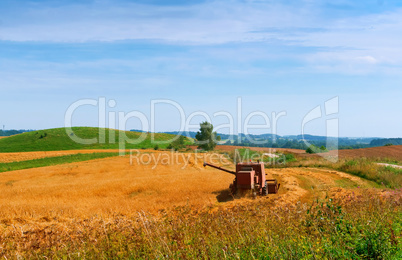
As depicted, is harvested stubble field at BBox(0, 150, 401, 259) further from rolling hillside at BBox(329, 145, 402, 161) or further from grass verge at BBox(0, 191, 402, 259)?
rolling hillside at BBox(329, 145, 402, 161)

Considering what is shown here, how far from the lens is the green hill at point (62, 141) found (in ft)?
333

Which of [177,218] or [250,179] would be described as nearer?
[177,218]

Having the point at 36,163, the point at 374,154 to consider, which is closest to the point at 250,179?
the point at 374,154

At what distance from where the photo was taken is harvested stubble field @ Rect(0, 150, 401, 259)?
6.89m

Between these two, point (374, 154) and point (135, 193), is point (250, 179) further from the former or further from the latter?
point (374, 154)

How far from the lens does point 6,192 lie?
21.6m

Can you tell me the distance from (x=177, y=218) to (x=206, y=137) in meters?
62.0

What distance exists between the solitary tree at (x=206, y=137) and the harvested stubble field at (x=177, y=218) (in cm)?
3911

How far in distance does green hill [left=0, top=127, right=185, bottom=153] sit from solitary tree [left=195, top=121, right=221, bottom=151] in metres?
22.5

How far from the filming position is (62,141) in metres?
109

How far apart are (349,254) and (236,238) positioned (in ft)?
7.42

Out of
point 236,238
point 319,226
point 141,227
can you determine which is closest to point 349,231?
point 319,226

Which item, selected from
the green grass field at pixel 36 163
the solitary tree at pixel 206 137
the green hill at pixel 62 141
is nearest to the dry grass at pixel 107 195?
the green grass field at pixel 36 163

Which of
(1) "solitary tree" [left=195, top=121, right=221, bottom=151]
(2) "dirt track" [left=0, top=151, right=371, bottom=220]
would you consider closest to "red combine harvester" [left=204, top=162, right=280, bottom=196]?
(2) "dirt track" [left=0, top=151, right=371, bottom=220]
